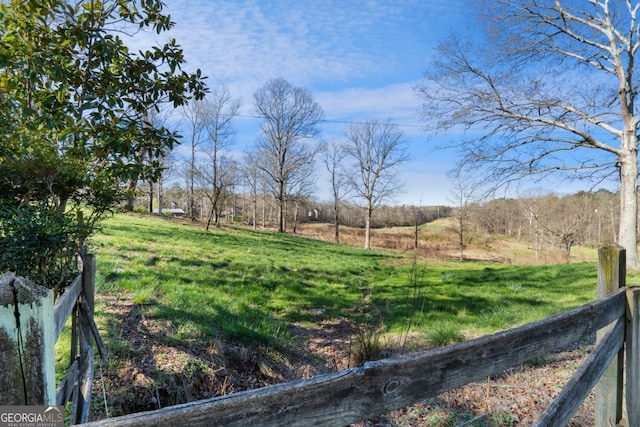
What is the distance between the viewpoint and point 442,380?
1272 mm

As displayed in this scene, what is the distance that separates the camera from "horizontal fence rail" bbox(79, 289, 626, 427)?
84cm

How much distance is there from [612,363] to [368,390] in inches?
89.7

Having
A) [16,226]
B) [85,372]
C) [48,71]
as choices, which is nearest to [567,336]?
[85,372]

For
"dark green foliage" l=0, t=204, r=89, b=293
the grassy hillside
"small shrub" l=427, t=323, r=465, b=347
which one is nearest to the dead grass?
the grassy hillside

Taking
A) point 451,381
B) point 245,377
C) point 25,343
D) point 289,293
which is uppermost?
point 25,343

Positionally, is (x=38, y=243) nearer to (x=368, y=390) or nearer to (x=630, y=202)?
(x=368, y=390)

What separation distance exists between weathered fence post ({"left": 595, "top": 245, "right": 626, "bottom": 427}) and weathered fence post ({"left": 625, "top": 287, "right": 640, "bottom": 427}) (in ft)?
0.16

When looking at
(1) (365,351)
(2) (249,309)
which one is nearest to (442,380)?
(1) (365,351)

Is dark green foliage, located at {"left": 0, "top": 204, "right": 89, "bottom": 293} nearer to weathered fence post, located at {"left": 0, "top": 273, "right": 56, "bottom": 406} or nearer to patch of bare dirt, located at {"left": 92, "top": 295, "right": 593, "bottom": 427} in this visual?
patch of bare dirt, located at {"left": 92, "top": 295, "right": 593, "bottom": 427}

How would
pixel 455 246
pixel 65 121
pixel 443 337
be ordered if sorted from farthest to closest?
pixel 455 246 → pixel 443 337 → pixel 65 121

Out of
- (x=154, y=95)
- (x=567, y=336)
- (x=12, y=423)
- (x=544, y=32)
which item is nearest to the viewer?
(x=12, y=423)

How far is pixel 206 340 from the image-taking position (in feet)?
15.6

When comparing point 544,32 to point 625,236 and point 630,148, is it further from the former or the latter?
point 625,236

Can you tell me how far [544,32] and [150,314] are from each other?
14.6 meters
